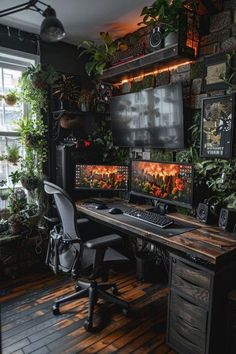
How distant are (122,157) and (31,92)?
121cm

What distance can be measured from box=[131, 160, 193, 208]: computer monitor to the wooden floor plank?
3.01ft

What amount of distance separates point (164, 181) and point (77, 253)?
1.00 meters

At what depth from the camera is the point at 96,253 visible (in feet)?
6.40

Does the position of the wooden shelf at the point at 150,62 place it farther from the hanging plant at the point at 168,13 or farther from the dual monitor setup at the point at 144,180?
the dual monitor setup at the point at 144,180

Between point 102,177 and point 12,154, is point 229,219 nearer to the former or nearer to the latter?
point 102,177

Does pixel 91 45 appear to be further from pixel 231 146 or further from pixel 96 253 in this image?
pixel 96 253

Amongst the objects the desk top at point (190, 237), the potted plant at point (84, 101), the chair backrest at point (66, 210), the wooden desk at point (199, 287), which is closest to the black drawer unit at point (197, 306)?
the wooden desk at point (199, 287)

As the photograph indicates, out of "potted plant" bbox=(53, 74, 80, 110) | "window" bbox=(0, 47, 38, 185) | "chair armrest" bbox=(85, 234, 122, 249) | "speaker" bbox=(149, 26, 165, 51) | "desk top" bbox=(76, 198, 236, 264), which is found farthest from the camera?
"potted plant" bbox=(53, 74, 80, 110)

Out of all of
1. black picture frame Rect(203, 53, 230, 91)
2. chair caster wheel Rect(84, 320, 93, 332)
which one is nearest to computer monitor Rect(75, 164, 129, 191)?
black picture frame Rect(203, 53, 230, 91)

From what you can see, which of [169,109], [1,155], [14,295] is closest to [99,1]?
[169,109]

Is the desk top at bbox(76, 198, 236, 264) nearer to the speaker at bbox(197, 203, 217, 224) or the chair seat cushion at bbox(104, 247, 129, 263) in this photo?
the speaker at bbox(197, 203, 217, 224)

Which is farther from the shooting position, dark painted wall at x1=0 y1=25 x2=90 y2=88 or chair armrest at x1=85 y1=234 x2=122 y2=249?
dark painted wall at x1=0 y1=25 x2=90 y2=88

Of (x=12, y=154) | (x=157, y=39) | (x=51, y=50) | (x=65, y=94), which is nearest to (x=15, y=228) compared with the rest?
(x=12, y=154)

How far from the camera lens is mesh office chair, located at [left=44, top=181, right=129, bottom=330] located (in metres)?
1.95
